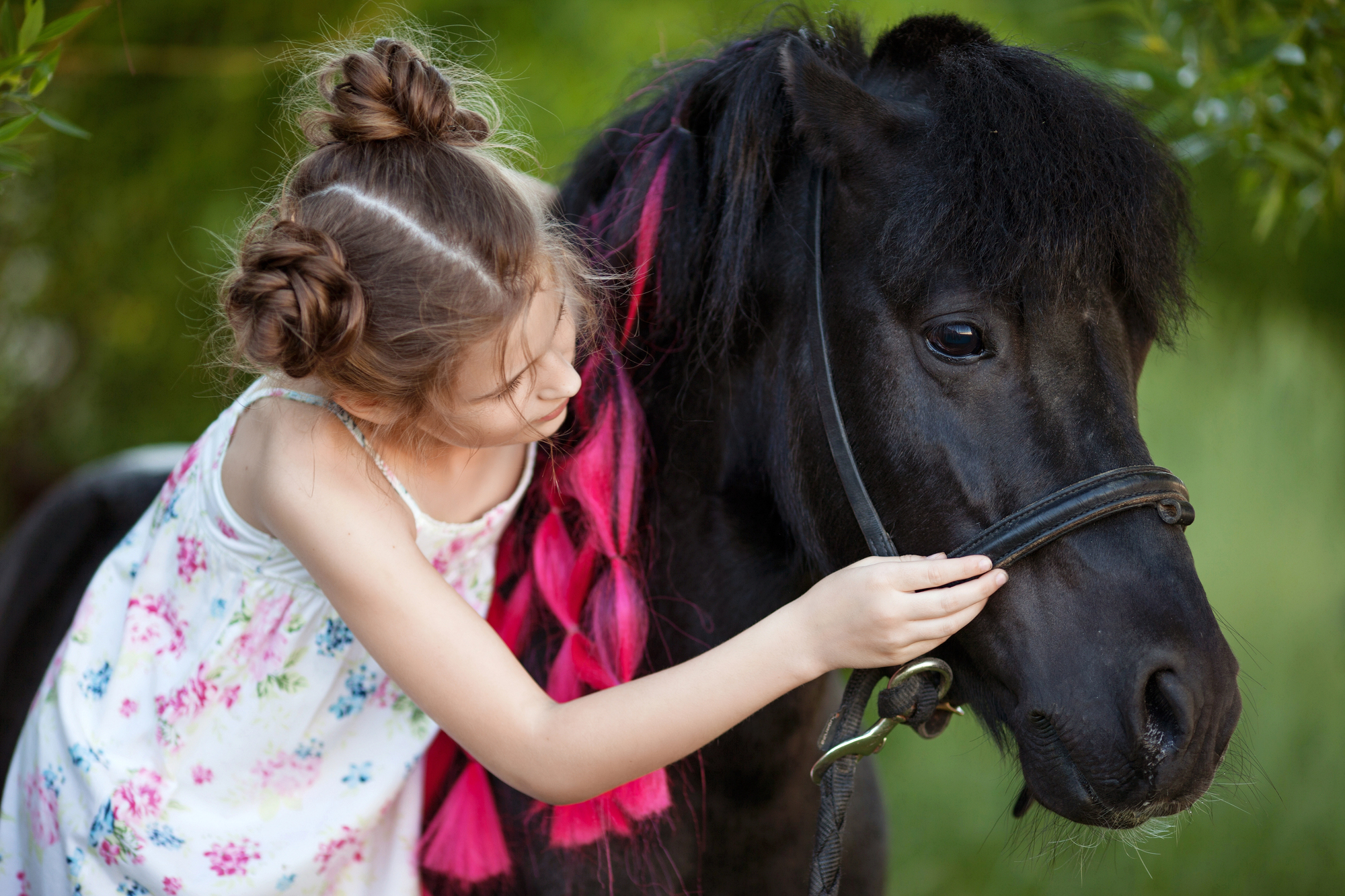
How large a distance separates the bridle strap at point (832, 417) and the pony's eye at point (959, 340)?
13 cm

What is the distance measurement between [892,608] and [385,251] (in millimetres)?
637

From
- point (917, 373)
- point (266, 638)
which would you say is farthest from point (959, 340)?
point (266, 638)

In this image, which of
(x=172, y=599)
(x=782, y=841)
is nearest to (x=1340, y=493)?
(x=782, y=841)

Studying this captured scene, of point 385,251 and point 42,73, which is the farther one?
point 42,73

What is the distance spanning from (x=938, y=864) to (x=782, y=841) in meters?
2.06

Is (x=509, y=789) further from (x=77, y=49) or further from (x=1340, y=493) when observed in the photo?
(x=1340, y=493)

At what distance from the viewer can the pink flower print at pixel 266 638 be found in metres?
1.15

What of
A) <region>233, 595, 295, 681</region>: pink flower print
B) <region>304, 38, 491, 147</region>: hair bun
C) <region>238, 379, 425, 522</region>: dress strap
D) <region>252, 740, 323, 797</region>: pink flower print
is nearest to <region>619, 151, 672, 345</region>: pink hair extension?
<region>304, 38, 491, 147</region>: hair bun

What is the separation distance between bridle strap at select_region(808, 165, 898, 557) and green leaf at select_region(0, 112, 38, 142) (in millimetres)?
982

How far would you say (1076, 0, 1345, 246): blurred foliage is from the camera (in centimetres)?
172

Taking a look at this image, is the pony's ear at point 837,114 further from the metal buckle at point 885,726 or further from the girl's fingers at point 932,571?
the metal buckle at point 885,726

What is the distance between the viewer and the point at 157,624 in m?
1.25

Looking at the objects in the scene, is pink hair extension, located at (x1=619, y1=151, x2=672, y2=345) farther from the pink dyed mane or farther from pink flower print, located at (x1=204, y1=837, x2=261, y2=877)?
pink flower print, located at (x1=204, y1=837, x2=261, y2=877)

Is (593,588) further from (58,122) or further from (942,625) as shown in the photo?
(58,122)
